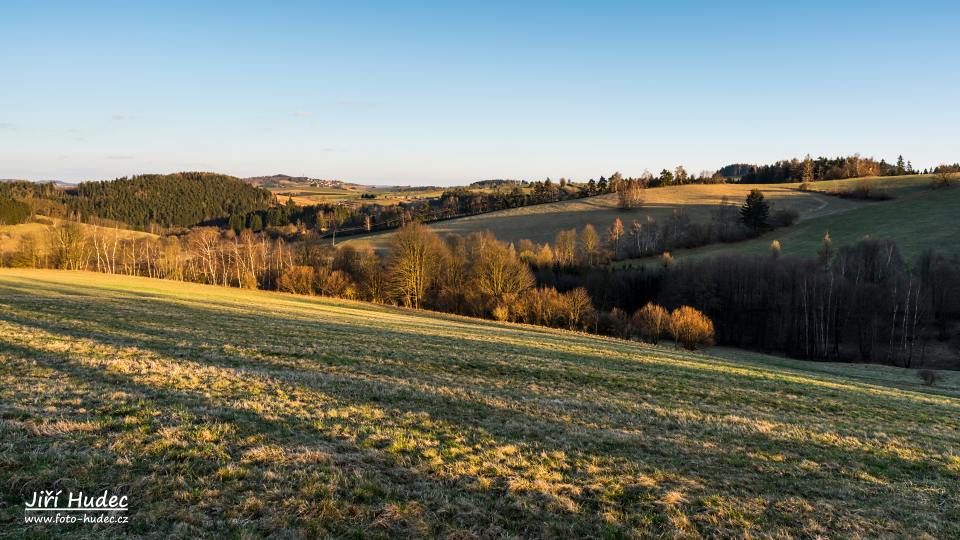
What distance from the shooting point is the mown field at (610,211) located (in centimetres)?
12156

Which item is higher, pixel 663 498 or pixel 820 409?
pixel 663 498

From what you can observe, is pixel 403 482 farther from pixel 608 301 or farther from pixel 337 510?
pixel 608 301

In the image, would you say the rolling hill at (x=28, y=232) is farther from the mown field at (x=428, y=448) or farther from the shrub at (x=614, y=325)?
the mown field at (x=428, y=448)

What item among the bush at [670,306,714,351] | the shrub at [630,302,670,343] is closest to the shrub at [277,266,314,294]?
the shrub at [630,302,670,343]

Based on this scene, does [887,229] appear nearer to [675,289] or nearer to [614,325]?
[675,289]

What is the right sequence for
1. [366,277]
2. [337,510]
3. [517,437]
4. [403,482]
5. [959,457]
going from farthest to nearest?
1. [366,277]
2. [959,457]
3. [517,437]
4. [403,482]
5. [337,510]

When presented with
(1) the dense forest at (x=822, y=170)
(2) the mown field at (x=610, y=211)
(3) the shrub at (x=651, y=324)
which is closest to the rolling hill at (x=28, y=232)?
(2) the mown field at (x=610, y=211)

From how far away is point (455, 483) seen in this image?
8.23m

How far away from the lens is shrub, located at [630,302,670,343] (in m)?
60.0

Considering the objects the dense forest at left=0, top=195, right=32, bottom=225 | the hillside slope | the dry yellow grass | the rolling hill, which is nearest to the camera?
the hillside slope

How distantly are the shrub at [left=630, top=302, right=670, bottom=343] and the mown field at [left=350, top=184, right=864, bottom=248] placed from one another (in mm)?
55945

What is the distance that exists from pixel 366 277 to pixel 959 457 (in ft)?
234

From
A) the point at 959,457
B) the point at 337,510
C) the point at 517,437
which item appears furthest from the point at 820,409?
the point at 337,510

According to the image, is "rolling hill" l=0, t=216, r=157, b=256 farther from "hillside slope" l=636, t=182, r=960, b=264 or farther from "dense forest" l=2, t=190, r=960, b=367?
"hillside slope" l=636, t=182, r=960, b=264
